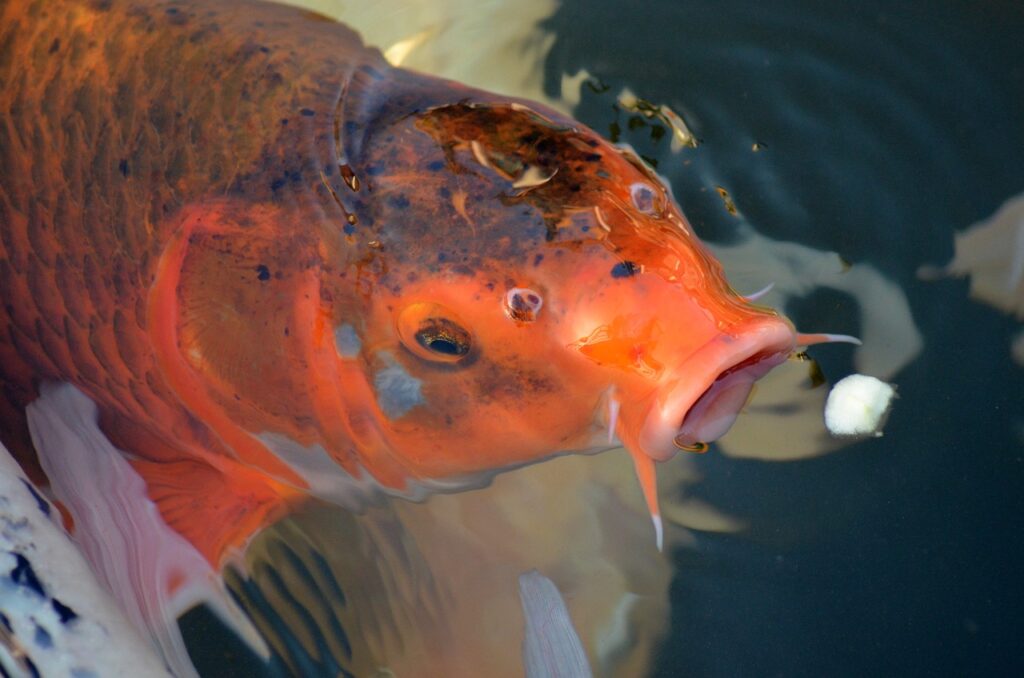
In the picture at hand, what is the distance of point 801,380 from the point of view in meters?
2.24

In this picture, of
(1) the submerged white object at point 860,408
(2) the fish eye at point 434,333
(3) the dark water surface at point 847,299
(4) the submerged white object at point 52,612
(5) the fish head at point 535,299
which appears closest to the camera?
(4) the submerged white object at point 52,612

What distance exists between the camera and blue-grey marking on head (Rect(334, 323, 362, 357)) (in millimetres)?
1727

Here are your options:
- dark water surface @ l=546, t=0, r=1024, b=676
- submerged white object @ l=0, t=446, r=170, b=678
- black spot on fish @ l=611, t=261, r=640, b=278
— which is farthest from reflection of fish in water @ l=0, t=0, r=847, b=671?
dark water surface @ l=546, t=0, r=1024, b=676

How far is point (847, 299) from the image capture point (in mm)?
2322

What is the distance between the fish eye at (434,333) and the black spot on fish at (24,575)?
0.66 m

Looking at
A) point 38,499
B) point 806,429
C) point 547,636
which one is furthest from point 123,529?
point 806,429

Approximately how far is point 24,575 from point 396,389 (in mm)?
651

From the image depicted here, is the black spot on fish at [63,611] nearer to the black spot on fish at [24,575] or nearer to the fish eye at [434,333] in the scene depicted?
the black spot on fish at [24,575]

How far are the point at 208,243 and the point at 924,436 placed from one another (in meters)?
1.56

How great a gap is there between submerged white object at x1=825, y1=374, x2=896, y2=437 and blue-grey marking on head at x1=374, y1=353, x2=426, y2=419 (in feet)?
3.24

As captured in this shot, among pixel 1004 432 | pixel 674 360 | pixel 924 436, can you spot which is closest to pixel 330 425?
pixel 674 360

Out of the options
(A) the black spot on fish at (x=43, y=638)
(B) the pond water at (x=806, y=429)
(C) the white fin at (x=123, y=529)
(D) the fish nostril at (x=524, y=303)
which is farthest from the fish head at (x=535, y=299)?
(C) the white fin at (x=123, y=529)

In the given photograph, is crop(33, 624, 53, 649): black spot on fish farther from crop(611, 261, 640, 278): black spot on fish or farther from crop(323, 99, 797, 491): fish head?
crop(611, 261, 640, 278): black spot on fish

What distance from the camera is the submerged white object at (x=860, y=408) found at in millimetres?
2182
